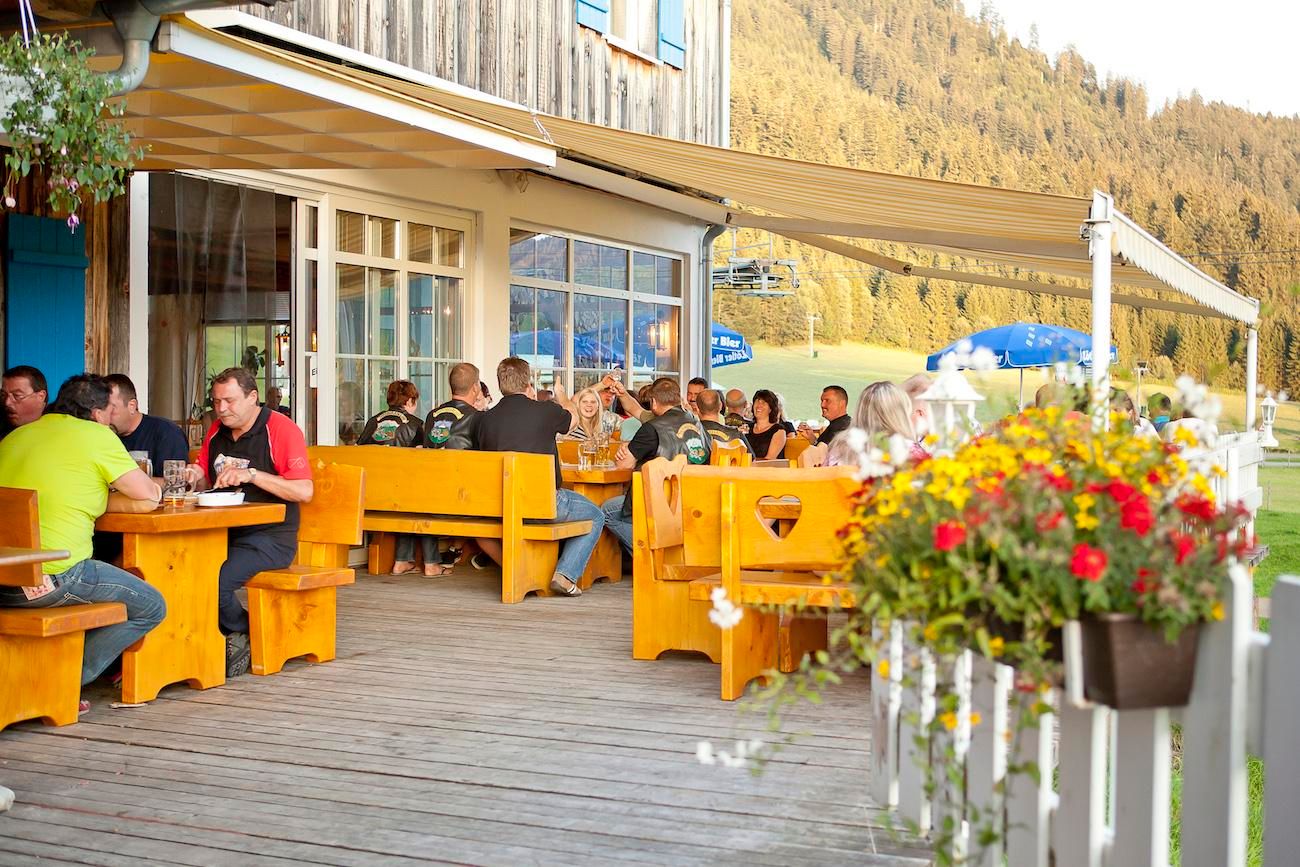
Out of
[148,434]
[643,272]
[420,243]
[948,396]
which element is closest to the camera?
[948,396]

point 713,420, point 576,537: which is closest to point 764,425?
point 713,420

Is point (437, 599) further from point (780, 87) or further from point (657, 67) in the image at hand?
point (780, 87)

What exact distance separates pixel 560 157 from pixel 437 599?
4088 millimetres

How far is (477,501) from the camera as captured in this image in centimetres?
762

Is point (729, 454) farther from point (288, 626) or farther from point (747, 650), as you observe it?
point (288, 626)

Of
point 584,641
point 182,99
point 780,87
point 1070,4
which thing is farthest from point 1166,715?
point 1070,4

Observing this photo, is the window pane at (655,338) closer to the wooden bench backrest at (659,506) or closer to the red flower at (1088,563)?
the wooden bench backrest at (659,506)

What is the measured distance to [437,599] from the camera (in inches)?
295

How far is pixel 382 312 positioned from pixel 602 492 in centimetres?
235

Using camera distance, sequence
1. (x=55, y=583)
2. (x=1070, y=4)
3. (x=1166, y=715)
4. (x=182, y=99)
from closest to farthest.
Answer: (x=1166, y=715) → (x=55, y=583) → (x=182, y=99) → (x=1070, y=4)

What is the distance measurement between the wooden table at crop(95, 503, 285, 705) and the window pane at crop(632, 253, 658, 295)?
28.0ft

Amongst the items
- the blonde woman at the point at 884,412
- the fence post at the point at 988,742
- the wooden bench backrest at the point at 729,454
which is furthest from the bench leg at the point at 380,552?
the fence post at the point at 988,742

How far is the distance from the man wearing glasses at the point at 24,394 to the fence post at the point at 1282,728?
5.40m

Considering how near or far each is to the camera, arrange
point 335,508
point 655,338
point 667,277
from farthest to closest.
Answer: point 667,277
point 655,338
point 335,508
